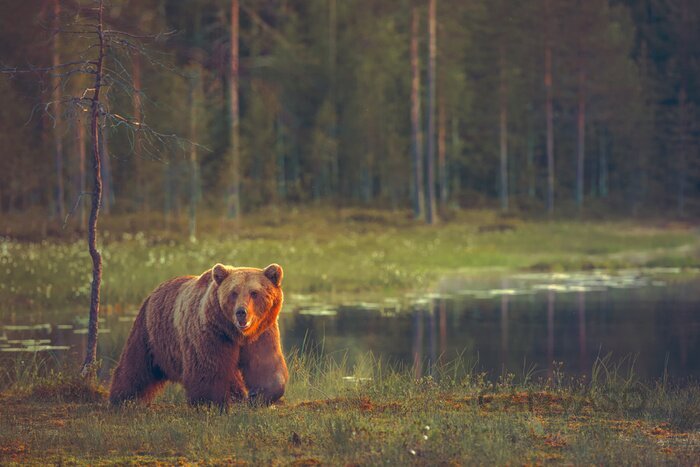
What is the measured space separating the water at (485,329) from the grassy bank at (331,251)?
62.8 inches

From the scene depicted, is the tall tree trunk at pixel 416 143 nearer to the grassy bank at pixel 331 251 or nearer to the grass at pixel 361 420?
the grassy bank at pixel 331 251

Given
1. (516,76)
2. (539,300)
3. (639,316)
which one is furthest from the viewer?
(516,76)

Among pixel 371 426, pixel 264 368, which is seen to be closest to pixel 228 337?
pixel 264 368

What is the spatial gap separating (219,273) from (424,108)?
197ft

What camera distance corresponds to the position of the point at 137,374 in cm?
1156

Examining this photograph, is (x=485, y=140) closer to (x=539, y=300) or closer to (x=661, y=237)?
(x=661, y=237)

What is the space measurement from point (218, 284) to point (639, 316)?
13327mm

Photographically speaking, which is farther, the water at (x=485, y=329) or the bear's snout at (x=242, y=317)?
the water at (x=485, y=329)

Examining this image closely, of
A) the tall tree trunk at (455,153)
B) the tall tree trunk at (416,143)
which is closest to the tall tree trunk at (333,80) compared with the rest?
the tall tree trunk at (455,153)

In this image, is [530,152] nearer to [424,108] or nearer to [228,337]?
[424,108]

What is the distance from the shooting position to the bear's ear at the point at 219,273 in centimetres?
1039

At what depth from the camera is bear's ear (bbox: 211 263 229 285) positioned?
34.1 feet

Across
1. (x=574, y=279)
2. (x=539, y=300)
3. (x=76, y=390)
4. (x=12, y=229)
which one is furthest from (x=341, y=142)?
(x=76, y=390)

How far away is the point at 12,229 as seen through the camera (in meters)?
36.5
